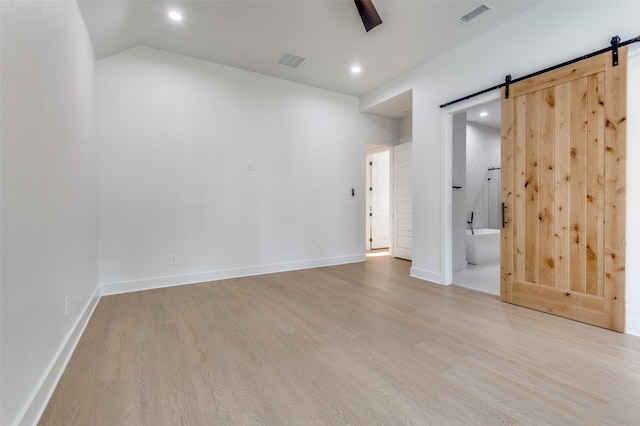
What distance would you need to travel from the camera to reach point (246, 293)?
3.31 metres

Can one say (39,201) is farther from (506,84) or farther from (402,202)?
(402,202)

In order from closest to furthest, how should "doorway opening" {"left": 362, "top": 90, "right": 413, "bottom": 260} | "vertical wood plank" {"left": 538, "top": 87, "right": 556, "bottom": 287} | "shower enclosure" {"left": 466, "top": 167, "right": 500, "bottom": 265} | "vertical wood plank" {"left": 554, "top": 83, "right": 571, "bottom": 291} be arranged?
"vertical wood plank" {"left": 554, "top": 83, "right": 571, "bottom": 291} → "vertical wood plank" {"left": 538, "top": 87, "right": 556, "bottom": 287} → "shower enclosure" {"left": 466, "top": 167, "right": 500, "bottom": 265} → "doorway opening" {"left": 362, "top": 90, "right": 413, "bottom": 260}

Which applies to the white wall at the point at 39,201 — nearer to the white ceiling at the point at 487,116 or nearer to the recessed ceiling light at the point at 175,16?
the recessed ceiling light at the point at 175,16

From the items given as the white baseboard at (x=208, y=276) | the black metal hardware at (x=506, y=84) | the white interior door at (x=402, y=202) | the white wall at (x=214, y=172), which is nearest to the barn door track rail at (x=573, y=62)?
the black metal hardware at (x=506, y=84)

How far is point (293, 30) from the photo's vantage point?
10.3 ft

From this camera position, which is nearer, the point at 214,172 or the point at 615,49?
the point at 615,49

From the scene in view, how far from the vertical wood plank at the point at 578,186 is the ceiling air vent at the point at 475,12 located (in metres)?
1.09

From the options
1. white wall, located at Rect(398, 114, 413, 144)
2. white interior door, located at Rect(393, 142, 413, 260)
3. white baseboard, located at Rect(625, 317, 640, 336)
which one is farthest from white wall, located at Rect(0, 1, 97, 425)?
white wall, located at Rect(398, 114, 413, 144)

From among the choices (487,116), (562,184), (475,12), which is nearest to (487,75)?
(475,12)

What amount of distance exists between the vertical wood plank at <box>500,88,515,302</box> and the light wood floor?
35cm

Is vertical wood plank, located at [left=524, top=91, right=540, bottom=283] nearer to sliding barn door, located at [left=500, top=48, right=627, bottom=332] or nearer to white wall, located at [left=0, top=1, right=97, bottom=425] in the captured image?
sliding barn door, located at [left=500, top=48, right=627, bottom=332]

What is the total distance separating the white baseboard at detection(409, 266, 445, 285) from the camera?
12.1 ft

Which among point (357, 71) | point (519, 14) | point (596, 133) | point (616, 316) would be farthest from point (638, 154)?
point (357, 71)

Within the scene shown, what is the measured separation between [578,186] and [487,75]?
5.10ft
